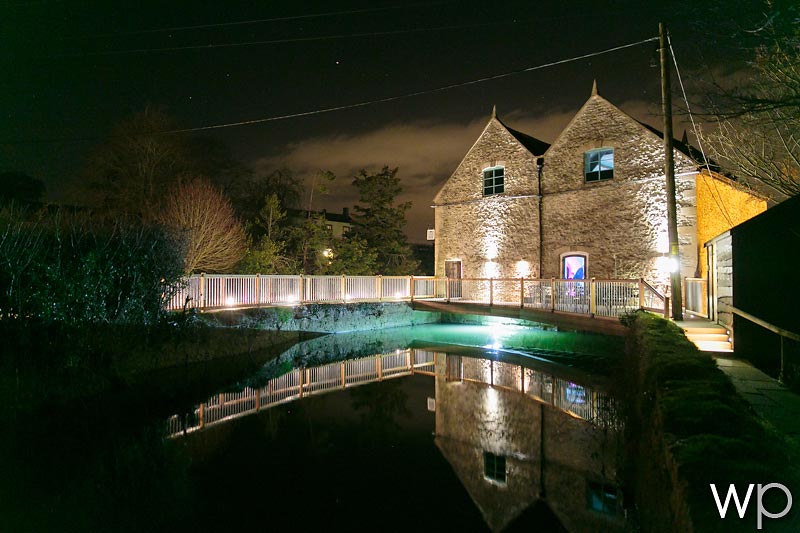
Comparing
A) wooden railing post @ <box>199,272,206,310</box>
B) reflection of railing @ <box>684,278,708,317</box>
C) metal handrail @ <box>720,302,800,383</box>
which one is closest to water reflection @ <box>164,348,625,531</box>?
metal handrail @ <box>720,302,800,383</box>

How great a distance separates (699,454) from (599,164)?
55.1 feet

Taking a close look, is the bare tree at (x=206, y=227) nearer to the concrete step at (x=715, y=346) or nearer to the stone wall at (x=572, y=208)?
the stone wall at (x=572, y=208)

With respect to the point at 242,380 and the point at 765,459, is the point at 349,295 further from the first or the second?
the point at 765,459

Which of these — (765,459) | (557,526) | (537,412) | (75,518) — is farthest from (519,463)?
(75,518)

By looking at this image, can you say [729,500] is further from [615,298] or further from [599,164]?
[599,164]

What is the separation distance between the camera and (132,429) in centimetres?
722

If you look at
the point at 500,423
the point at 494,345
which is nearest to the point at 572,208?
the point at 494,345

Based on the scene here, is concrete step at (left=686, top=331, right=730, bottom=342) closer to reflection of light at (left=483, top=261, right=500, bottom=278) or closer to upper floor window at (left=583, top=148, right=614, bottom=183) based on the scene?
upper floor window at (left=583, top=148, right=614, bottom=183)

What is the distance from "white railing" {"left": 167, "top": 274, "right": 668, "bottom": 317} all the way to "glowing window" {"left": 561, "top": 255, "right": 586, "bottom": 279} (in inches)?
50.9

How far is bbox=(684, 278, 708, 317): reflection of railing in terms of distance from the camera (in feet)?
43.0

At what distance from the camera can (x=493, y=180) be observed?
21188 mm

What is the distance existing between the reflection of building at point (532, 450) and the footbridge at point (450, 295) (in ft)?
14.1

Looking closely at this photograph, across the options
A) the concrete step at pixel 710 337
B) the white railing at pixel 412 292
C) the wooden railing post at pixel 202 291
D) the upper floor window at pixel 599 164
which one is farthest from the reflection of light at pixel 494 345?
the wooden railing post at pixel 202 291

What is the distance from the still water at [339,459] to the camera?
469cm
